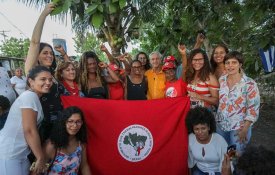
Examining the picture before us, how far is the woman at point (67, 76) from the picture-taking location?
12.2 feet

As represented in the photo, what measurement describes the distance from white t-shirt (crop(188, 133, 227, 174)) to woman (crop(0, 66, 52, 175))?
1626 mm

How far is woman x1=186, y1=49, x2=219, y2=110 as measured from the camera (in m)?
3.67

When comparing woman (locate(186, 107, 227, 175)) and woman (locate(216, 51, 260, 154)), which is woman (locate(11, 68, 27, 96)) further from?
woman (locate(216, 51, 260, 154))

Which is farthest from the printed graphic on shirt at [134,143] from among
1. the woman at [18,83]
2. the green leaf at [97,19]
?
the woman at [18,83]

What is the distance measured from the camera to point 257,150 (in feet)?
6.51

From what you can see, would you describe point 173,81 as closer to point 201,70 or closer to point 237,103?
point 201,70

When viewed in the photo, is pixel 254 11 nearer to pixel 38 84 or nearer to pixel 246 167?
pixel 246 167

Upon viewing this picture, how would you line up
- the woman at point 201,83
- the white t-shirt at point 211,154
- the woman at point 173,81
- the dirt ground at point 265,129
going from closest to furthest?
1. the white t-shirt at point 211,154
2. the woman at point 201,83
3. the woman at point 173,81
4. the dirt ground at point 265,129

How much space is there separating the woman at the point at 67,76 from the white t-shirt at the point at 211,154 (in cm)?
156

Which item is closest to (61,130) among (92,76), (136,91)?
(92,76)

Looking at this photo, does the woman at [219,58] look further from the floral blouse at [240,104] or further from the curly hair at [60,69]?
the curly hair at [60,69]

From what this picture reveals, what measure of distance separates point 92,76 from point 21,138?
1604mm

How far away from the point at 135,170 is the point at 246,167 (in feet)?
5.96

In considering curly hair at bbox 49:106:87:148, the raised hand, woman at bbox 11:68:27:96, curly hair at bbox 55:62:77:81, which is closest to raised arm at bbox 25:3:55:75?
the raised hand
